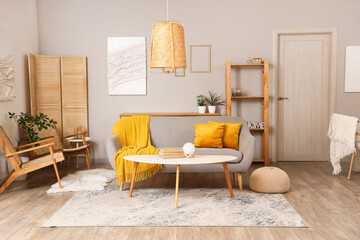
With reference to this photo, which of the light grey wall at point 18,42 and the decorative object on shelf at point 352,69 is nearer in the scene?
the light grey wall at point 18,42

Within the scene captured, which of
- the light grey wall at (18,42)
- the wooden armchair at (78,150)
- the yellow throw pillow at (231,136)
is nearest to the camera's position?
the yellow throw pillow at (231,136)

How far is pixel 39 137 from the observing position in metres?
5.52

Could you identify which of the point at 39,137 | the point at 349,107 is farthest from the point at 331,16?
the point at 39,137

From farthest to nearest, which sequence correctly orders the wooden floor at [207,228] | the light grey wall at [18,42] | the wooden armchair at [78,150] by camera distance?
the wooden armchair at [78,150]
the light grey wall at [18,42]
the wooden floor at [207,228]

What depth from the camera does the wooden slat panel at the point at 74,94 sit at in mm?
6094

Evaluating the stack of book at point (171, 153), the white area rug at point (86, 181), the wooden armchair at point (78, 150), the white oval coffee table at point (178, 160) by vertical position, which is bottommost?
the white area rug at point (86, 181)

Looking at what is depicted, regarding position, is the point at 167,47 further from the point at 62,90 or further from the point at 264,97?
the point at 62,90

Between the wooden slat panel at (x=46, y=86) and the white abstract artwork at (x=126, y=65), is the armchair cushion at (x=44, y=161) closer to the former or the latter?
the wooden slat panel at (x=46, y=86)

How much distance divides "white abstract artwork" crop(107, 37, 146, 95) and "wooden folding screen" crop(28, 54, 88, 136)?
46 centimetres

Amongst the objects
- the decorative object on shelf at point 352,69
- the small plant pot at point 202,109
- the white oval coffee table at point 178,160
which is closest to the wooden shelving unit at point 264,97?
the small plant pot at point 202,109

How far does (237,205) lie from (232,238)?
848mm

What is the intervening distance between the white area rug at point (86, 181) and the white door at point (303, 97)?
299 centimetres

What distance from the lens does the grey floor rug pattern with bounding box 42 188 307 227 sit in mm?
3291

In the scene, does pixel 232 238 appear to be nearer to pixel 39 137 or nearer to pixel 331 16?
pixel 39 137
